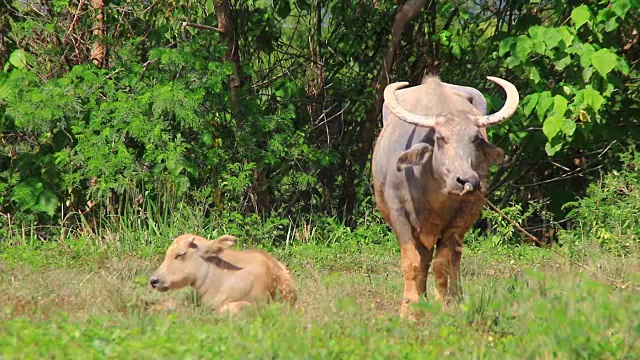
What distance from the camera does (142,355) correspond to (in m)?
4.97

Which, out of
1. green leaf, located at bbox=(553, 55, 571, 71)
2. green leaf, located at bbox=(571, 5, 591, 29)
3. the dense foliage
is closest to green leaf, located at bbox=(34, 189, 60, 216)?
the dense foliage

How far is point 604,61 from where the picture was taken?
385 inches

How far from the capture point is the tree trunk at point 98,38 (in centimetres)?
1092

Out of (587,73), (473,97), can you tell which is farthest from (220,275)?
(587,73)

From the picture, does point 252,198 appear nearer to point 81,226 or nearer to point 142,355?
point 81,226

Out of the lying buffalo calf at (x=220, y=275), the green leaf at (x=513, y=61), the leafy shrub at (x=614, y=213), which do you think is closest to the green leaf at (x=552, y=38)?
the green leaf at (x=513, y=61)

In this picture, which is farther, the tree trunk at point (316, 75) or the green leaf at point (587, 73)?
the tree trunk at point (316, 75)

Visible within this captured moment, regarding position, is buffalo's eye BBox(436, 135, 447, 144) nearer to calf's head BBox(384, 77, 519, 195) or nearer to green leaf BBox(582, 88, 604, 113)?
calf's head BBox(384, 77, 519, 195)

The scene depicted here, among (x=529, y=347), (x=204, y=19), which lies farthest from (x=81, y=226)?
(x=529, y=347)

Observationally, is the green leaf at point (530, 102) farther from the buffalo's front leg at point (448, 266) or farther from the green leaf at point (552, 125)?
the buffalo's front leg at point (448, 266)

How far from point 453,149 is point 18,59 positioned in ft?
17.7

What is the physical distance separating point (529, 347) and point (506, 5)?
6779 mm

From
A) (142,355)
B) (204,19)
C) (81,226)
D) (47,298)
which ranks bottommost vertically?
(81,226)

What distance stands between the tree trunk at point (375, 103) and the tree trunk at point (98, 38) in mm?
2807
